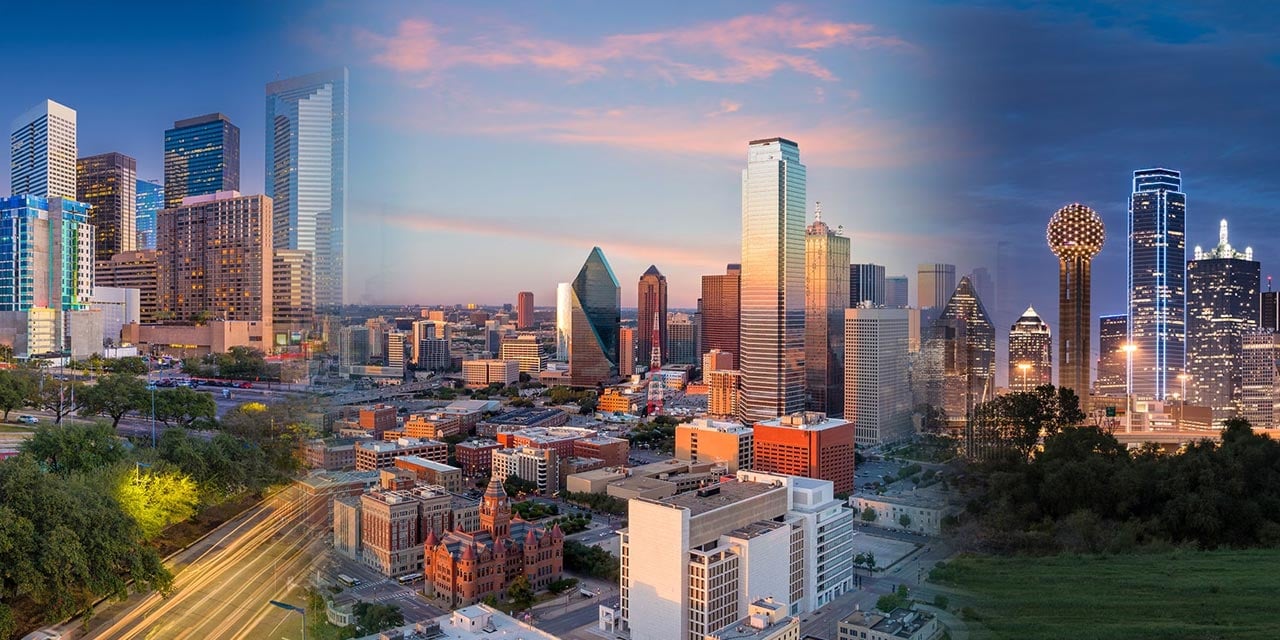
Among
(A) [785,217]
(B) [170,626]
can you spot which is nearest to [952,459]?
(B) [170,626]

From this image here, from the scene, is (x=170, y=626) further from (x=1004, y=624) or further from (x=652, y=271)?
(x=652, y=271)

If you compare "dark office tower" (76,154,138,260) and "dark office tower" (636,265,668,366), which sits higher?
"dark office tower" (76,154,138,260)

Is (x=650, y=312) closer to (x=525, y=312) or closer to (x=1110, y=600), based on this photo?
(x=525, y=312)

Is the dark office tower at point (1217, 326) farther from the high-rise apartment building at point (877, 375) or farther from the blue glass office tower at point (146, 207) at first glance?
the blue glass office tower at point (146, 207)

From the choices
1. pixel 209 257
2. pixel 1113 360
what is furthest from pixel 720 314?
pixel 209 257

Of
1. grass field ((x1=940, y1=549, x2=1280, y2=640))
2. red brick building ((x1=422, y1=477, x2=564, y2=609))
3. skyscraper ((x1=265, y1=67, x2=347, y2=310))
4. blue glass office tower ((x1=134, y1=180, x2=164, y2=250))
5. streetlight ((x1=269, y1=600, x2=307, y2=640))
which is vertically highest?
blue glass office tower ((x1=134, y1=180, x2=164, y2=250))

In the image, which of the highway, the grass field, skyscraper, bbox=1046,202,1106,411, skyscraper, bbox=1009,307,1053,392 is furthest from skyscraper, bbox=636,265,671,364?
the grass field

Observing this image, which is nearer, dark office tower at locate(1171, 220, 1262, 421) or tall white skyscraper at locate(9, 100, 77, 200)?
dark office tower at locate(1171, 220, 1262, 421)

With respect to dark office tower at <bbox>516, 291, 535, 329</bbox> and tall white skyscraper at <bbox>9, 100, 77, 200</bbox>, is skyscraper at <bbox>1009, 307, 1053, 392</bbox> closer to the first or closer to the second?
dark office tower at <bbox>516, 291, 535, 329</bbox>
